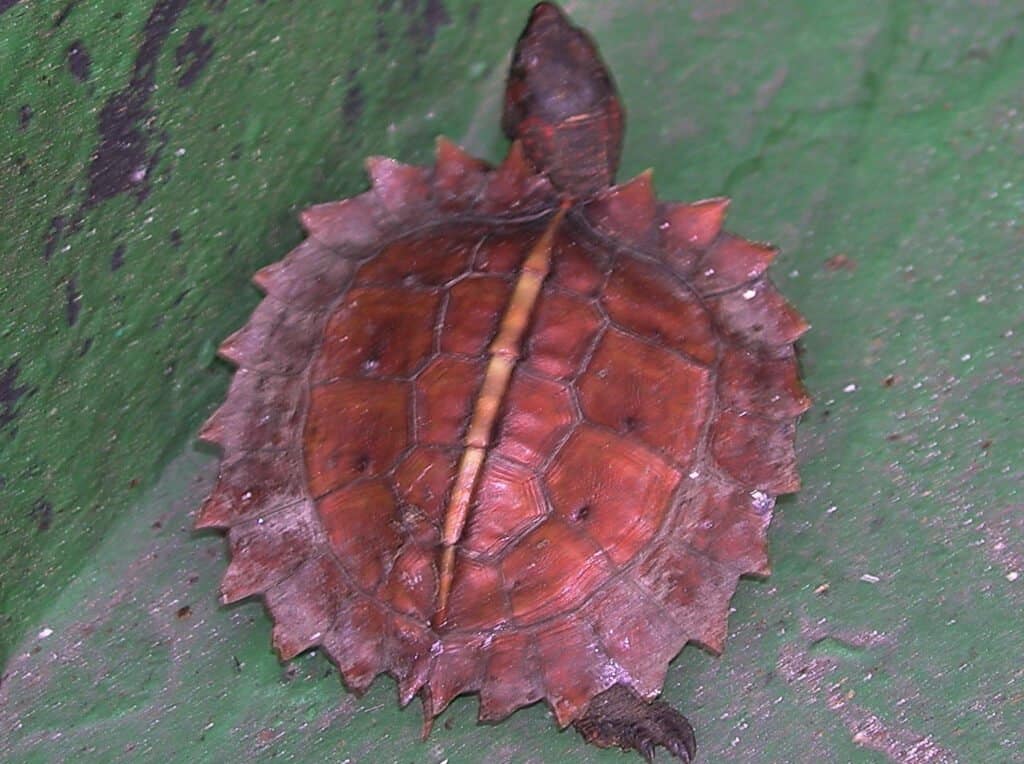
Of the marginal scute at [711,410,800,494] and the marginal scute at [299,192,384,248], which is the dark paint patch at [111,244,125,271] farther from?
the marginal scute at [711,410,800,494]

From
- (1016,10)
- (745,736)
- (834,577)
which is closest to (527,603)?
(745,736)

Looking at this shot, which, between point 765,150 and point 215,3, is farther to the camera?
point 765,150

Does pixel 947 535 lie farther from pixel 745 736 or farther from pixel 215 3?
pixel 215 3

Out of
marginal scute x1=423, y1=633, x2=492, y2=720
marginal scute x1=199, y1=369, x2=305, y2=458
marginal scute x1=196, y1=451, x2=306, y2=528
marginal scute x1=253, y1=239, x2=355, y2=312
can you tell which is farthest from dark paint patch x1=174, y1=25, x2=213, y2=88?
marginal scute x1=423, y1=633, x2=492, y2=720

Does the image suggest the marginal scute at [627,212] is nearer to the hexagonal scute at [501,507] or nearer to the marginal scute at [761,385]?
the marginal scute at [761,385]

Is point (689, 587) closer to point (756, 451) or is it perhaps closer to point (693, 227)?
point (756, 451)

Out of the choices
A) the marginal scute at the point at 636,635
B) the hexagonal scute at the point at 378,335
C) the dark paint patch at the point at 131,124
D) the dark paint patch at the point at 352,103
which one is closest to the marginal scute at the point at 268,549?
the hexagonal scute at the point at 378,335
